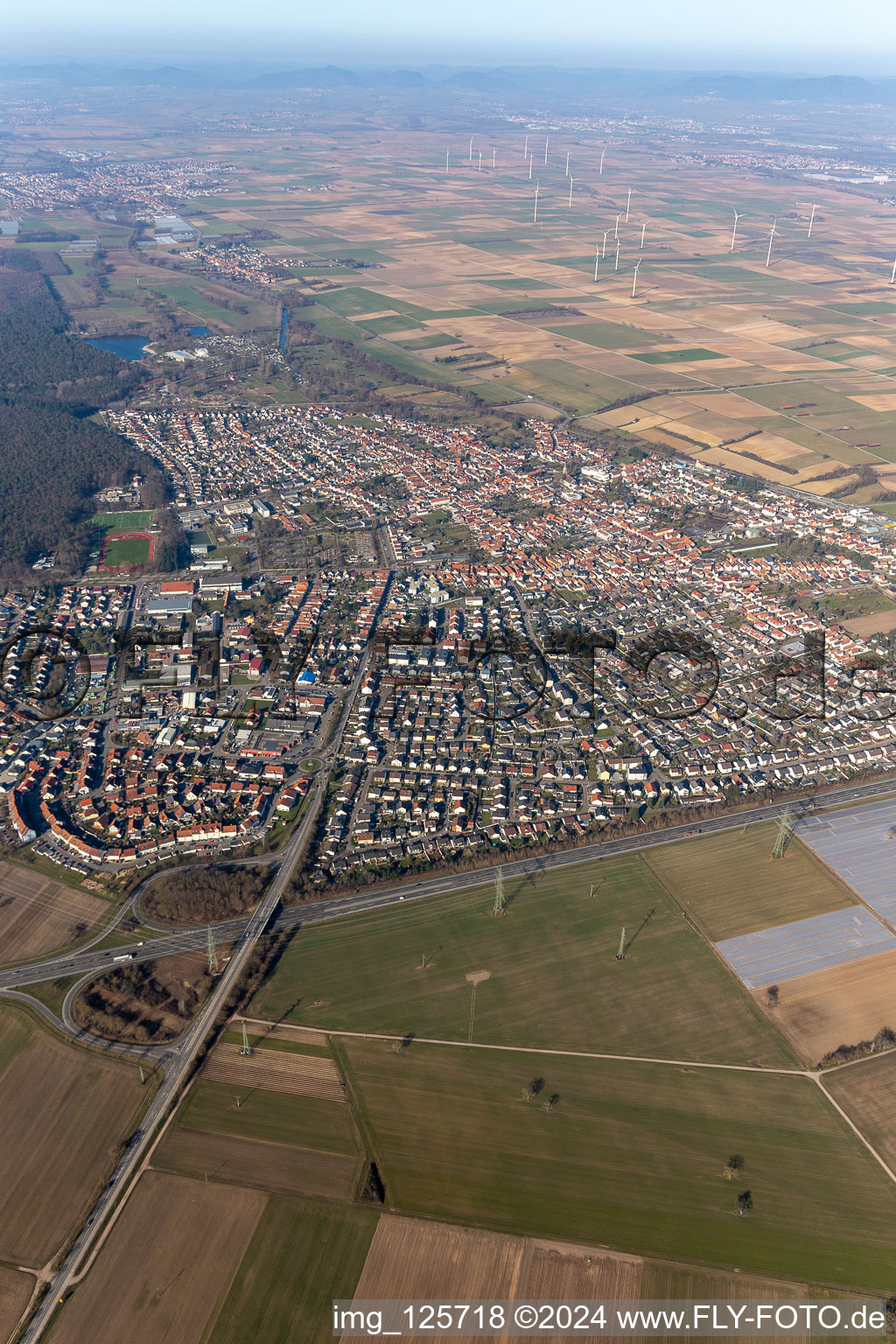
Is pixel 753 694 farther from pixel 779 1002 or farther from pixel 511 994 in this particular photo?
pixel 511 994

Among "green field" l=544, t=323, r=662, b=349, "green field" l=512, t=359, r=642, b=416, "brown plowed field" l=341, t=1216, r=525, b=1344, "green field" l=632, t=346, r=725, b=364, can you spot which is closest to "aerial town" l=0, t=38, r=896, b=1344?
"brown plowed field" l=341, t=1216, r=525, b=1344

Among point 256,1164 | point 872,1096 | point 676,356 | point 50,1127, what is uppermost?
point 676,356

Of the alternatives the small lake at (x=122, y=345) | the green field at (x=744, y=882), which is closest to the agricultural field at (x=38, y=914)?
the green field at (x=744, y=882)

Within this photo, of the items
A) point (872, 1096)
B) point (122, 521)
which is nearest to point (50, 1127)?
point (872, 1096)

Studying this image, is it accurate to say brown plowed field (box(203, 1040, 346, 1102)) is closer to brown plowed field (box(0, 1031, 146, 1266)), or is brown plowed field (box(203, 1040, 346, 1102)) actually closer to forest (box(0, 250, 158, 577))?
brown plowed field (box(0, 1031, 146, 1266))

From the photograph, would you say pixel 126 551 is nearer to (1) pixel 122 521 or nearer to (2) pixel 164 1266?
(1) pixel 122 521

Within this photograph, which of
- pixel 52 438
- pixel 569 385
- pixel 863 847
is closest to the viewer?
pixel 863 847
